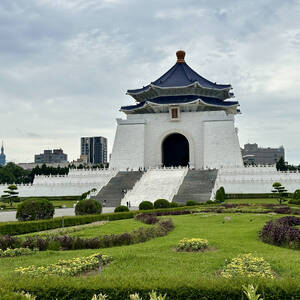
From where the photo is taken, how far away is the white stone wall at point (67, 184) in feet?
109

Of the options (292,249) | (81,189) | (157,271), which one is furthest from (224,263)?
(81,189)

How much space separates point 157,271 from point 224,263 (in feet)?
4.16

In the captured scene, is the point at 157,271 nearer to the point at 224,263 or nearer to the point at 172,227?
the point at 224,263

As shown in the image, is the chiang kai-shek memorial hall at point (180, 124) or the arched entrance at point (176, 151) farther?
the arched entrance at point (176, 151)

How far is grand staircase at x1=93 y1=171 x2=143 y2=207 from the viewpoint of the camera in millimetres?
26698

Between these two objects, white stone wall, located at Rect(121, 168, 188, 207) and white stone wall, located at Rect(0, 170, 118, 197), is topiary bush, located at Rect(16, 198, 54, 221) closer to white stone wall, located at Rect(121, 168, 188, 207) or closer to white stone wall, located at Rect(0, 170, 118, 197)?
white stone wall, located at Rect(121, 168, 188, 207)

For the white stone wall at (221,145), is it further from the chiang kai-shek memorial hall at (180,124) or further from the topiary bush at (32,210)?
the topiary bush at (32,210)

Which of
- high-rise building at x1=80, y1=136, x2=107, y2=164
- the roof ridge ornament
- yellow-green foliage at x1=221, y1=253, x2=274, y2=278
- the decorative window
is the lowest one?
yellow-green foliage at x1=221, y1=253, x2=274, y2=278

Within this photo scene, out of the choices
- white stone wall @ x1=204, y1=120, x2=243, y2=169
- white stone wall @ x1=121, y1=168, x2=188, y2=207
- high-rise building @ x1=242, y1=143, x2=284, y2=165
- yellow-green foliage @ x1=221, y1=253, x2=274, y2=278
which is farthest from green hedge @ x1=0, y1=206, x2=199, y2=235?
high-rise building @ x1=242, y1=143, x2=284, y2=165

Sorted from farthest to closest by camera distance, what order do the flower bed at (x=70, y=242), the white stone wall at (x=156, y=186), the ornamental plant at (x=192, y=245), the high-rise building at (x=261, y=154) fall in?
the high-rise building at (x=261, y=154)
the white stone wall at (x=156, y=186)
the flower bed at (x=70, y=242)
the ornamental plant at (x=192, y=245)

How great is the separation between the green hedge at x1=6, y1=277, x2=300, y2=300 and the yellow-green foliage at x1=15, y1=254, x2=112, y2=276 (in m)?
1.58

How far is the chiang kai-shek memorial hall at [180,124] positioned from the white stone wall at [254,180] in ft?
24.3

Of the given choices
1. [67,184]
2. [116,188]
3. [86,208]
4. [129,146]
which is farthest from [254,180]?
[86,208]

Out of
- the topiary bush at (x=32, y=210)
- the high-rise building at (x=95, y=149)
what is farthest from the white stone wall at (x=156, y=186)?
the high-rise building at (x=95, y=149)
